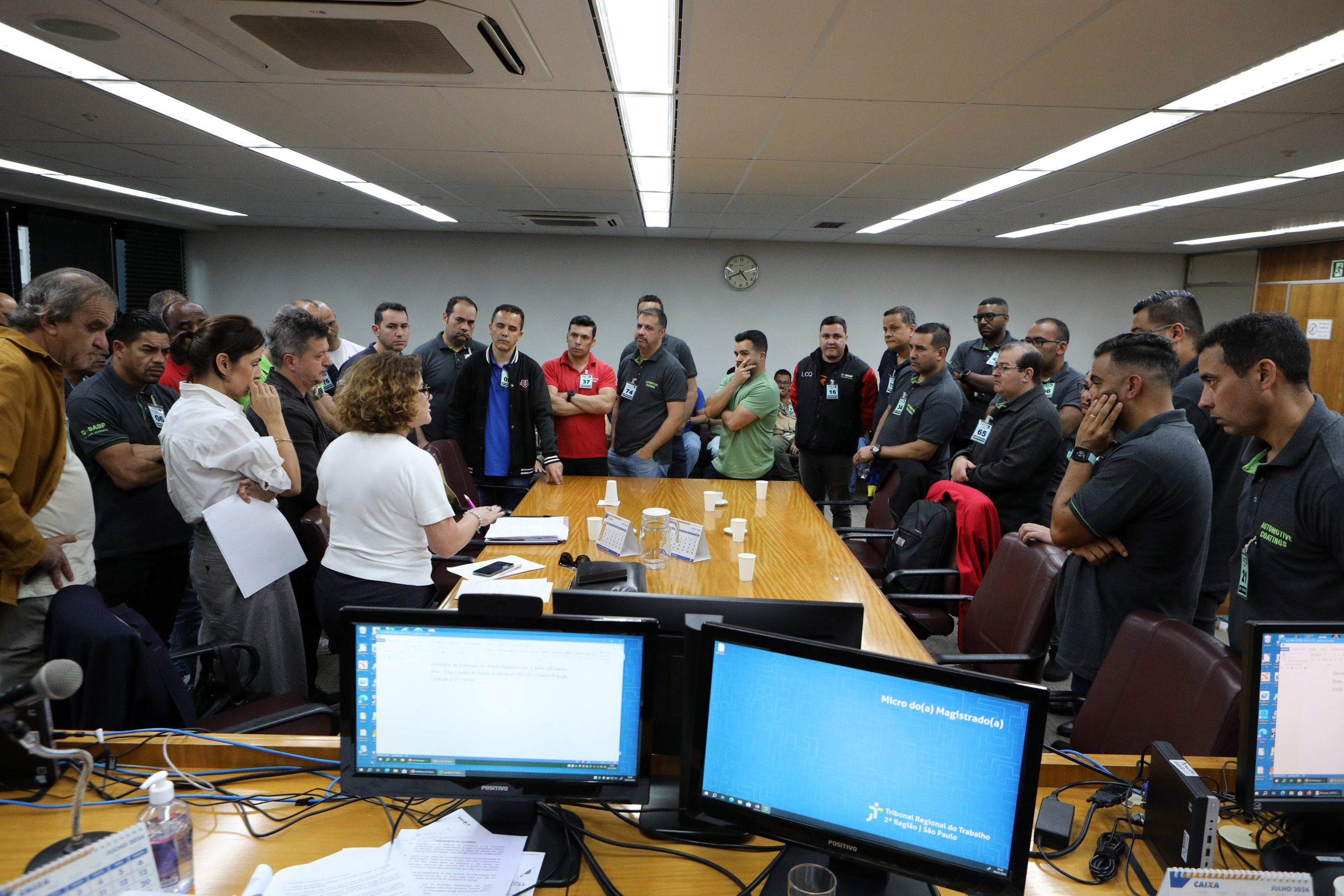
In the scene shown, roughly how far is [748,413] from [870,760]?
3816 mm

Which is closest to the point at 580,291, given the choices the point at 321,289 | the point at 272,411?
the point at 321,289

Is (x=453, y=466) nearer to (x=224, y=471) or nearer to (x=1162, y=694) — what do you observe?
(x=224, y=471)

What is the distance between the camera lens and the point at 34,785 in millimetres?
1315

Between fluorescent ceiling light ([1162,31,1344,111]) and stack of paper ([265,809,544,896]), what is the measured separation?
355 centimetres

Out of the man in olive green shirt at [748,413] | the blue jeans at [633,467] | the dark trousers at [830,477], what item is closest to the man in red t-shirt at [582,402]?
the blue jeans at [633,467]

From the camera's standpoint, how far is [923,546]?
3.18 m

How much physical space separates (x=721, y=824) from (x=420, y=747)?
0.58 metres

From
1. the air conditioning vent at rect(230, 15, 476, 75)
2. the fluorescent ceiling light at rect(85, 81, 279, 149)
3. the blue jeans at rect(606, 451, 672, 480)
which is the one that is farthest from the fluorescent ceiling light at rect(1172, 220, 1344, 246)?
the fluorescent ceiling light at rect(85, 81, 279, 149)

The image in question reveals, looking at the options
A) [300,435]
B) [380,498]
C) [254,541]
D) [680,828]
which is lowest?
[680,828]

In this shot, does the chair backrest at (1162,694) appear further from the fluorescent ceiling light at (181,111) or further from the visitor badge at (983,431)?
the fluorescent ceiling light at (181,111)

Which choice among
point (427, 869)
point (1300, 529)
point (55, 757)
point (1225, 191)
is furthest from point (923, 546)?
point (1225, 191)

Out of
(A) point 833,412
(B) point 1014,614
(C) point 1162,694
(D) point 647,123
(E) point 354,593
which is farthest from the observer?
(A) point 833,412

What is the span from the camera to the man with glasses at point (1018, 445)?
3.54 metres

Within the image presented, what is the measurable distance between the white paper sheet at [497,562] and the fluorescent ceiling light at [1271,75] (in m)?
3.37
